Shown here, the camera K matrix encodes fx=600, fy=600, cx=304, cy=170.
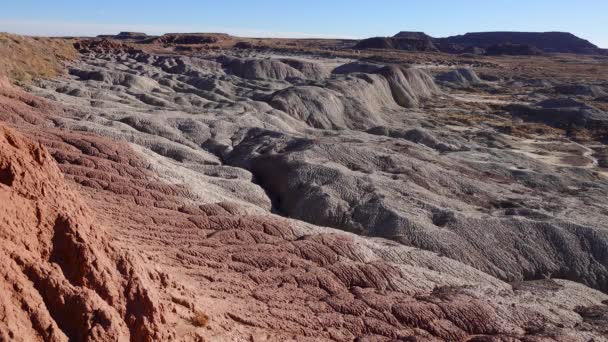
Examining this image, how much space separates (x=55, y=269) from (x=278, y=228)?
28.0ft

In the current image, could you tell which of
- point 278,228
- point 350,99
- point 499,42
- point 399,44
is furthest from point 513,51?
point 278,228

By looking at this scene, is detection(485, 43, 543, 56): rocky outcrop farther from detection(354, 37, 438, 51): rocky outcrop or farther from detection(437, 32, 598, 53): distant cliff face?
detection(437, 32, 598, 53): distant cliff face

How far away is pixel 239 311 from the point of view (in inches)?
432

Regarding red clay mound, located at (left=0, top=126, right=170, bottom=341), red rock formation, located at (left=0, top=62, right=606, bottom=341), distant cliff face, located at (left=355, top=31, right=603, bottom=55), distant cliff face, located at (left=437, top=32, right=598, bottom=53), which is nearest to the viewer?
red clay mound, located at (left=0, top=126, right=170, bottom=341)

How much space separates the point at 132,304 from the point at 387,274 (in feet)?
24.2

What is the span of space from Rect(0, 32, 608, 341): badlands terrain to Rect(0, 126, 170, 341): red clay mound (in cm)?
2

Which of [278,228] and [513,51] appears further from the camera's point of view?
[513,51]

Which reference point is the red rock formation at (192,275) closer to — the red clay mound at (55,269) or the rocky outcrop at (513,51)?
the red clay mound at (55,269)

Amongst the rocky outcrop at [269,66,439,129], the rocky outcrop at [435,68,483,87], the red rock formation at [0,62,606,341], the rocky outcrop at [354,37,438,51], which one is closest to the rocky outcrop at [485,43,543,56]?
the rocky outcrop at [354,37,438,51]

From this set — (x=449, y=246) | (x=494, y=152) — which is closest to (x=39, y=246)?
(x=449, y=246)

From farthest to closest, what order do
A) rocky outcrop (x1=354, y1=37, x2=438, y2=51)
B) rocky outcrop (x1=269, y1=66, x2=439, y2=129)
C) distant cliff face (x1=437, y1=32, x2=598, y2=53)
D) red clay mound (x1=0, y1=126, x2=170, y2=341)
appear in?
1. distant cliff face (x1=437, y1=32, x2=598, y2=53)
2. rocky outcrop (x1=354, y1=37, x2=438, y2=51)
3. rocky outcrop (x1=269, y1=66, x2=439, y2=129)
4. red clay mound (x1=0, y1=126, x2=170, y2=341)

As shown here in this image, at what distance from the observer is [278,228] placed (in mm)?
16141

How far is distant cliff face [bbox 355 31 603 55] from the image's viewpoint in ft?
483

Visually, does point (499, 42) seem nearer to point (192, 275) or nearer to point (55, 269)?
point (192, 275)
